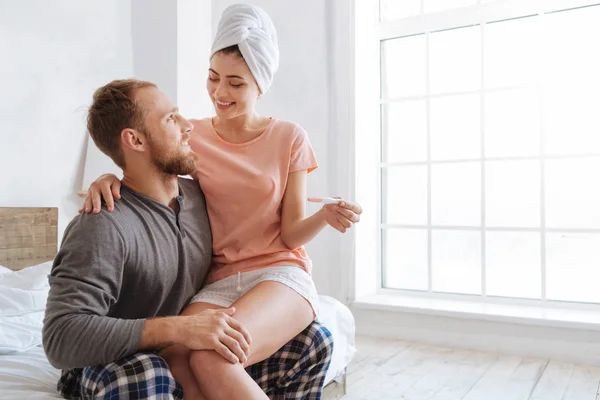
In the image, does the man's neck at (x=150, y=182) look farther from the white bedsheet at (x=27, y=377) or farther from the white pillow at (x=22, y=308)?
the white pillow at (x=22, y=308)

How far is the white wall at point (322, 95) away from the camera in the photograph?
3291mm

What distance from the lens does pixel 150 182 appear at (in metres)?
1.34

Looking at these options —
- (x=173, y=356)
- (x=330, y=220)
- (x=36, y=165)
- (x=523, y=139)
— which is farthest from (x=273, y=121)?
(x=523, y=139)

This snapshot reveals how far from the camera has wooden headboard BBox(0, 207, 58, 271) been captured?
8.59ft

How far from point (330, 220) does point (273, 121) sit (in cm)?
37

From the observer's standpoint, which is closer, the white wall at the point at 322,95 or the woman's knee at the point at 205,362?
the woman's knee at the point at 205,362

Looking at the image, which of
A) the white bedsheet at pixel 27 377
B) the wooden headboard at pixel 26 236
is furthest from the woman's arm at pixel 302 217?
the wooden headboard at pixel 26 236

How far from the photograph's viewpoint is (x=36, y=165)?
9.45ft

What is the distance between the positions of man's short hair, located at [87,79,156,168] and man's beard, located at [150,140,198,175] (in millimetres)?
59

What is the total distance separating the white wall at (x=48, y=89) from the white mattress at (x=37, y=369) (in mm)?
1423

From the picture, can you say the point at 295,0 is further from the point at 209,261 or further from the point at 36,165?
the point at 209,261

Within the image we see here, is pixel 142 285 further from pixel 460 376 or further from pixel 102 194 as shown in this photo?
pixel 460 376

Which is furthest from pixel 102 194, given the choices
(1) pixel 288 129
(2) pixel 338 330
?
(2) pixel 338 330

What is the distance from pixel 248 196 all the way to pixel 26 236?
1.72 metres
